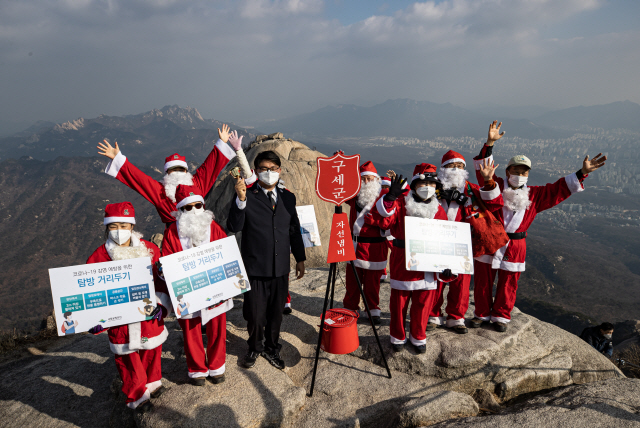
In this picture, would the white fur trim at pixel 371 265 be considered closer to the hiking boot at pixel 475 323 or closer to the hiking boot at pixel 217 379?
the hiking boot at pixel 475 323

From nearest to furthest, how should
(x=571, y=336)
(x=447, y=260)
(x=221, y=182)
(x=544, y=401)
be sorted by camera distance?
(x=544, y=401)
(x=447, y=260)
(x=571, y=336)
(x=221, y=182)

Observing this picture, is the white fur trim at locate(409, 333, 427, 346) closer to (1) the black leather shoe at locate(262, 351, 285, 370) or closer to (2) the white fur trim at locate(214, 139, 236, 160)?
(1) the black leather shoe at locate(262, 351, 285, 370)

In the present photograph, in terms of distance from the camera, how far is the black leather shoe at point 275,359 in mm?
4571

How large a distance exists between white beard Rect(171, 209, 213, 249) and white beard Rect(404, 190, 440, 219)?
2692 millimetres

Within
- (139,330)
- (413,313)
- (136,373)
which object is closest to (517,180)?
(413,313)

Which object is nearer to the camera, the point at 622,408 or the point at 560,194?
the point at 622,408

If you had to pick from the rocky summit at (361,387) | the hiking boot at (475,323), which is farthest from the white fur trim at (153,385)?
the hiking boot at (475,323)

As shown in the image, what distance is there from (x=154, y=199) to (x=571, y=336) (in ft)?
25.0

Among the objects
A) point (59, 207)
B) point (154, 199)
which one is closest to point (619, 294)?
point (154, 199)

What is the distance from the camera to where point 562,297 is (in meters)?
65.1

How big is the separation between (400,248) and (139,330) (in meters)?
3.49

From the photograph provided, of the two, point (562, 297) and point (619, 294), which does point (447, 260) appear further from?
point (619, 294)

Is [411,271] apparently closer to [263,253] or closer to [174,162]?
[263,253]

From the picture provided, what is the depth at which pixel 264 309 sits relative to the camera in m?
4.46
